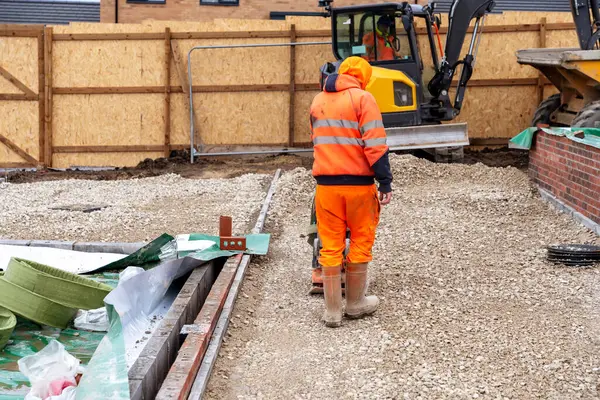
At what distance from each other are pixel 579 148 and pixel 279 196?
4016mm

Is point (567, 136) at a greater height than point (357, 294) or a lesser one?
greater

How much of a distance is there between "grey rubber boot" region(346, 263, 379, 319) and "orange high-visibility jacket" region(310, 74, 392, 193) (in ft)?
2.22

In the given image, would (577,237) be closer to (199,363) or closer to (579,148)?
(579,148)

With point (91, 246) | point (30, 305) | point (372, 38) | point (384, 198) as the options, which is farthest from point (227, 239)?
point (372, 38)

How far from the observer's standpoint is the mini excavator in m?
13.9

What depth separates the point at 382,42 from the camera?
14484 mm

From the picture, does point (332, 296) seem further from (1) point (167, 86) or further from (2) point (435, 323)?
(1) point (167, 86)

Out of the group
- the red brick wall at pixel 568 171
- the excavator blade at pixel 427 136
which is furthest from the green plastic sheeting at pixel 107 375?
the excavator blade at pixel 427 136

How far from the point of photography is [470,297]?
23.6ft

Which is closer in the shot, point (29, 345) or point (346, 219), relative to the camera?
point (29, 345)

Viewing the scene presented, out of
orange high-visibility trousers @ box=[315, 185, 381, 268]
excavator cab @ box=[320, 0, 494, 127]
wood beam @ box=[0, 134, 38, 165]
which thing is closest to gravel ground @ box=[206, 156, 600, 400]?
orange high-visibility trousers @ box=[315, 185, 381, 268]

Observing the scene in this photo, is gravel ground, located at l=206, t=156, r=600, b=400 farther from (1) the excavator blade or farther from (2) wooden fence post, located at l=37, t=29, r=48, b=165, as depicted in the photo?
(2) wooden fence post, located at l=37, t=29, r=48, b=165

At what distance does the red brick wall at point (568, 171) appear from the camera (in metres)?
Answer: 9.43

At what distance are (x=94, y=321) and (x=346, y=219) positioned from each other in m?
2.05
